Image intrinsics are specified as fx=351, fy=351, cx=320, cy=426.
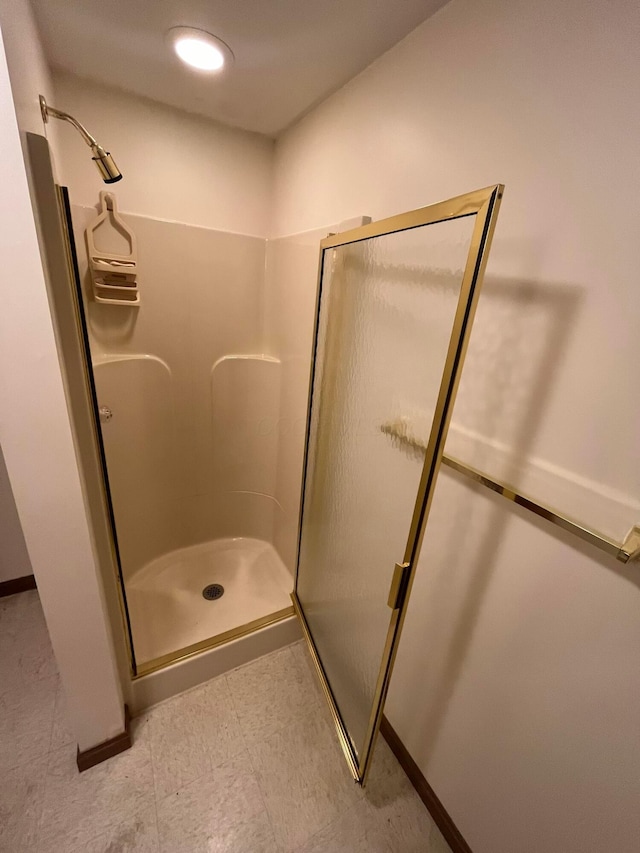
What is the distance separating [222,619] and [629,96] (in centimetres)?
195

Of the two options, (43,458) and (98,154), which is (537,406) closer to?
(43,458)

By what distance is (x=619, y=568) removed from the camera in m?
0.62

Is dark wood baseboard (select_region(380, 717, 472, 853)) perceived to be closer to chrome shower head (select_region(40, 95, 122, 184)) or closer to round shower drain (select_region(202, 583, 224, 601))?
round shower drain (select_region(202, 583, 224, 601))

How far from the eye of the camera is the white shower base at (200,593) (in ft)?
4.85

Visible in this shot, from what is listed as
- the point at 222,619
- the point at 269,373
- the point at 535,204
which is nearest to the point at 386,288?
the point at 535,204

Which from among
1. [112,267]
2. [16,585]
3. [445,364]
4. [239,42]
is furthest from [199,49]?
[16,585]

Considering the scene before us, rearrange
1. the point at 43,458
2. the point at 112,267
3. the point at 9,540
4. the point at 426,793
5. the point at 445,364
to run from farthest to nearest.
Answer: the point at 9,540 → the point at 112,267 → the point at 426,793 → the point at 43,458 → the point at 445,364

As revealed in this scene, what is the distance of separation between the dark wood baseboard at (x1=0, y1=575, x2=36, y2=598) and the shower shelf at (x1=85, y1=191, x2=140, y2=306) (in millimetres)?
1422

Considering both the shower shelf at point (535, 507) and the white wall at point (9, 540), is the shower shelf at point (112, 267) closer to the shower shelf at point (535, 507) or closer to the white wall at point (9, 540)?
the white wall at point (9, 540)

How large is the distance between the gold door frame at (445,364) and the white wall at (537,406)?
205mm

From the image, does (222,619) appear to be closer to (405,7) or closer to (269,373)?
(269,373)

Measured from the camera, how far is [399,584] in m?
0.80

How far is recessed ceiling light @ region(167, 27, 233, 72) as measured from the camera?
3.15ft

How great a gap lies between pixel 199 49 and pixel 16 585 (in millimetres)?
2301
